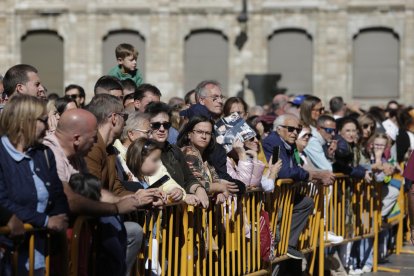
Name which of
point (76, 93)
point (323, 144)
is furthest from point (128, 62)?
point (323, 144)

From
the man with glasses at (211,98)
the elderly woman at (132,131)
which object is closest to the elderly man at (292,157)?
Answer: the man with glasses at (211,98)

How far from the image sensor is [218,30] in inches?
1496

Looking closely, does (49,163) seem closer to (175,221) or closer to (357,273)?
(175,221)

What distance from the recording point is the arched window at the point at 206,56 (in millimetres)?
38062

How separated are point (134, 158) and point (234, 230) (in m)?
1.68

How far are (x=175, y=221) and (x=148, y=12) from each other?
29.2 m

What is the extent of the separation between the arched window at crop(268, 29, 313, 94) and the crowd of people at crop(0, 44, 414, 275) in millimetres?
21412

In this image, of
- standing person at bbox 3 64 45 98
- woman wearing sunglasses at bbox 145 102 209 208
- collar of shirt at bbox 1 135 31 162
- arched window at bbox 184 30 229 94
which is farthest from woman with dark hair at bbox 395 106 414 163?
arched window at bbox 184 30 229 94

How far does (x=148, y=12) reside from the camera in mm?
38000

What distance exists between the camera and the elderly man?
12.1 metres

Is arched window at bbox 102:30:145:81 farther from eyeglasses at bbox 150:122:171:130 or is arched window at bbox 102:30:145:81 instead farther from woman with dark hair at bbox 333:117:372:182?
eyeglasses at bbox 150:122:171:130

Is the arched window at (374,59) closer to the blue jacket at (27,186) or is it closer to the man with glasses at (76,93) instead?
the man with glasses at (76,93)

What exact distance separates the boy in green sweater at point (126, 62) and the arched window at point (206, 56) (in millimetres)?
24599

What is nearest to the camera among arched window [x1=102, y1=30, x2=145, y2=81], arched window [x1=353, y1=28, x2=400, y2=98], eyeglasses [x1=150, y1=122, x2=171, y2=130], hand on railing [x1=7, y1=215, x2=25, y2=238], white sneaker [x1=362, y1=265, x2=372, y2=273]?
hand on railing [x1=7, y1=215, x2=25, y2=238]
